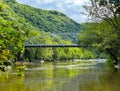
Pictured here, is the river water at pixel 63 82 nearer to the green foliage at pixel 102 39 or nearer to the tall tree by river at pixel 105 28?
the tall tree by river at pixel 105 28

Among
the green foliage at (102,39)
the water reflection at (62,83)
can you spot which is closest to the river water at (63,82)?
the water reflection at (62,83)

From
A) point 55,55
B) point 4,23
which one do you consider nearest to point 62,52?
point 55,55

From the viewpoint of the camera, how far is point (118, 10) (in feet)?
105

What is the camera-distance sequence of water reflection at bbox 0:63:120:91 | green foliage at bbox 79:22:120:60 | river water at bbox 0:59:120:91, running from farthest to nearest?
green foliage at bbox 79:22:120:60 → river water at bbox 0:59:120:91 → water reflection at bbox 0:63:120:91

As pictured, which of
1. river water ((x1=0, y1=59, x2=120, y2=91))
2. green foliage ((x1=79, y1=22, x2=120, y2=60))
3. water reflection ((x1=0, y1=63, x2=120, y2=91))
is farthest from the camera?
green foliage ((x1=79, y1=22, x2=120, y2=60))

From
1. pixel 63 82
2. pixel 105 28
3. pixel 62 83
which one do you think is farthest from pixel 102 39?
pixel 62 83

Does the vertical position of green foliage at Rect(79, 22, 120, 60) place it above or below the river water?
above

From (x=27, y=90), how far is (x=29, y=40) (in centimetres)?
11122

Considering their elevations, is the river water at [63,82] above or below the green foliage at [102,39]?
below

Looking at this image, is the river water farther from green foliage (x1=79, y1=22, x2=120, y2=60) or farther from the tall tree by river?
green foliage (x1=79, y1=22, x2=120, y2=60)

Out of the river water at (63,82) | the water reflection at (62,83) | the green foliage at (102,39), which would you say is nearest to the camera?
the water reflection at (62,83)

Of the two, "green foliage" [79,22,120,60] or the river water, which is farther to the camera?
"green foliage" [79,22,120,60]

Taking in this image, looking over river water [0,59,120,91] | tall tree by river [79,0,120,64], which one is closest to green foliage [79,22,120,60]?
tall tree by river [79,0,120,64]

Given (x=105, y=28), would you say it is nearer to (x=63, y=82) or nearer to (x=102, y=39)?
(x=102, y=39)
